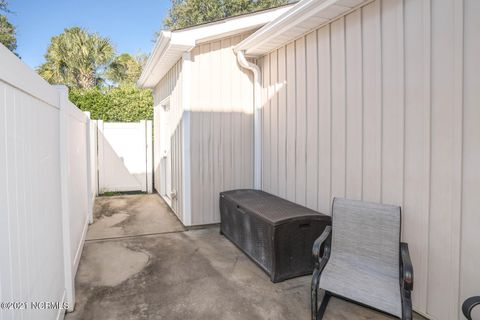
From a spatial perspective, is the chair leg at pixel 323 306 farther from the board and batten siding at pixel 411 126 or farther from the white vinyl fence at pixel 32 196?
the white vinyl fence at pixel 32 196

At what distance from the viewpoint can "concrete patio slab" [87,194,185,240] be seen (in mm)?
4664

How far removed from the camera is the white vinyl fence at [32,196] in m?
1.23

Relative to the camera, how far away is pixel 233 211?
4.11 m

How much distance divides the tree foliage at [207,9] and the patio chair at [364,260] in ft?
51.3

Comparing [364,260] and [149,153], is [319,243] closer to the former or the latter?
[364,260]

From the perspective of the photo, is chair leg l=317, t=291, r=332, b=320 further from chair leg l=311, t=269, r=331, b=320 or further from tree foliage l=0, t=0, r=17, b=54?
tree foliage l=0, t=0, r=17, b=54

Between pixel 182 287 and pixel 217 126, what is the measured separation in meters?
2.57

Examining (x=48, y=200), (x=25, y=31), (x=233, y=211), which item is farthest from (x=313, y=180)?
(x=25, y=31)

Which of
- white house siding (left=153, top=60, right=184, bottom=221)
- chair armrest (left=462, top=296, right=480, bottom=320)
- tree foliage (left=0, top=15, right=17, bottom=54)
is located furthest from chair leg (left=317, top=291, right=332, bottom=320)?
tree foliage (left=0, top=15, right=17, bottom=54)

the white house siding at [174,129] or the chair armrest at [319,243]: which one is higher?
the white house siding at [174,129]

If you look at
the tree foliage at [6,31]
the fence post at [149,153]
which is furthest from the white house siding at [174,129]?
the tree foliage at [6,31]

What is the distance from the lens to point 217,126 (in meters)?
4.85

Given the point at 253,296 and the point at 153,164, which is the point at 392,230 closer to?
the point at 253,296

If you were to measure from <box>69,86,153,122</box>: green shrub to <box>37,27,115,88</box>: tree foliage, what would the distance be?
5.27 metres
